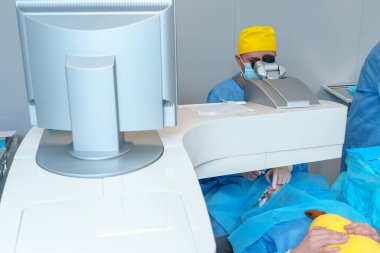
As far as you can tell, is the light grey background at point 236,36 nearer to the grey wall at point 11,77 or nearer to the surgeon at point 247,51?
the grey wall at point 11,77

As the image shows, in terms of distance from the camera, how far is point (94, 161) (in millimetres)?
710

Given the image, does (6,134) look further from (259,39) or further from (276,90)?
(276,90)

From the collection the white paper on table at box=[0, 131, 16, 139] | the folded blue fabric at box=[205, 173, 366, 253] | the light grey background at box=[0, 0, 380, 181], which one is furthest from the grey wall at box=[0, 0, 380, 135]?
the folded blue fabric at box=[205, 173, 366, 253]

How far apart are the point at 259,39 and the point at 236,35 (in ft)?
2.06

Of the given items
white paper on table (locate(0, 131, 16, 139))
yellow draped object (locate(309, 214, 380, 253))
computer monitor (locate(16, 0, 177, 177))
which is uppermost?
computer monitor (locate(16, 0, 177, 177))

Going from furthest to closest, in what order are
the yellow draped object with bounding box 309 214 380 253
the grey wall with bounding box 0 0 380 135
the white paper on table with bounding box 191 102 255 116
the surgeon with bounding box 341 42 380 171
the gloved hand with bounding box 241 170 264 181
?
the grey wall with bounding box 0 0 380 135
the surgeon with bounding box 341 42 380 171
the gloved hand with bounding box 241 170 264 181
the white paper on table with bounding box 191 102 255 116
the yellow draped object with bounding box 309 214 380 253

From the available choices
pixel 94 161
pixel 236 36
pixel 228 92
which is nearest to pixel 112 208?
pixel 94 161

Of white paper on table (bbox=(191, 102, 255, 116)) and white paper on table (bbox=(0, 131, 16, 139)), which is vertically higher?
white paper on table (bbox=(191, 102, 255, 116))

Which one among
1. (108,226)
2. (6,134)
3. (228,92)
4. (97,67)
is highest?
(97,67)

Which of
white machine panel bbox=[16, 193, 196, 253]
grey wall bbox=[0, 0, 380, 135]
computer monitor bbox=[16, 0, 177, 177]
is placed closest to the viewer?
white machine panel bbox=[16, 193, 196, 253]

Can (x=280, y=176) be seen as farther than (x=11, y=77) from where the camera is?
No

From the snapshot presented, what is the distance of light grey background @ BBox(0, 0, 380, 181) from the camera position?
212 centimetres

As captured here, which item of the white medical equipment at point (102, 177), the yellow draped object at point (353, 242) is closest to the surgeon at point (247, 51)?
the yellow draped object at point (353, 242)

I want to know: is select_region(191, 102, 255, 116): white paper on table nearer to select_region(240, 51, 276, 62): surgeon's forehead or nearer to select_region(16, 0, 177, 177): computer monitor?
select_region(16, 0, 177, 177): computer monitor
